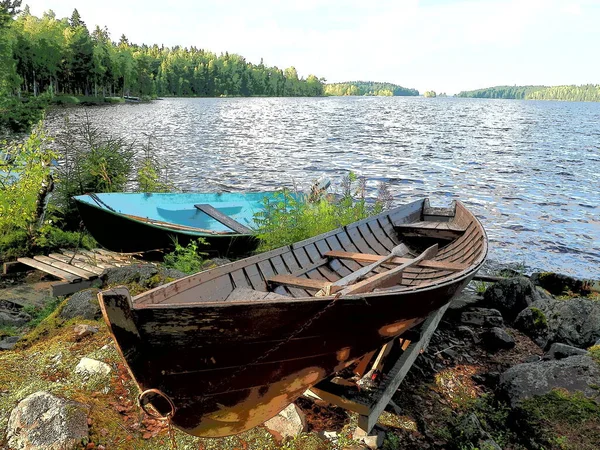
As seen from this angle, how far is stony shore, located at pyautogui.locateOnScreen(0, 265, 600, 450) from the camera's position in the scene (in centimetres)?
403

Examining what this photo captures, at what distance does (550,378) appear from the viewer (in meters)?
5.31

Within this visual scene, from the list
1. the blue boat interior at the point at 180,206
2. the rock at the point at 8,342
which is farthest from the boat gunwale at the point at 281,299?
the blue boat interior at the point at 180,206

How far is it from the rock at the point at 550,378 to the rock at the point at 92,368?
4.71 metres

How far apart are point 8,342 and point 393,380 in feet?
16.4

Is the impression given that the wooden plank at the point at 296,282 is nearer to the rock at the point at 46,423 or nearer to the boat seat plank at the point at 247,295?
the boat seat plank at the point at 247,295

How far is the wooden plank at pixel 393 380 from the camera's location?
171 inches

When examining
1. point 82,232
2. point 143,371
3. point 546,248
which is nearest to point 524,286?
point 546,248

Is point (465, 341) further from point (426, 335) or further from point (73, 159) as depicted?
point (73, 159)

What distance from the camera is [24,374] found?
15.4 feet

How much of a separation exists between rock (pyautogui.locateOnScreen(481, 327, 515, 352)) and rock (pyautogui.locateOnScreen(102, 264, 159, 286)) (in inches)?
223

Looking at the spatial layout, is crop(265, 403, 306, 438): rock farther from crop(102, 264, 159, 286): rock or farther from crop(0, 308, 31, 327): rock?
Answer: crop(0, 308, 31, 327): rock

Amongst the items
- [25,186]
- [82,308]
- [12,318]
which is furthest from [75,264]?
[82,308]

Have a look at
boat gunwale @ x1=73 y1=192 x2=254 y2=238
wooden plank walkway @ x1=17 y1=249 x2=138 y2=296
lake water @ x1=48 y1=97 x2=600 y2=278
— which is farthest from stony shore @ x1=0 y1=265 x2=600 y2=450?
lake water @ x1=48 y1=97 x2=600 y2=278

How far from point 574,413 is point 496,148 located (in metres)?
38.6
